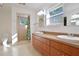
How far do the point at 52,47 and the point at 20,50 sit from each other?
639 mm

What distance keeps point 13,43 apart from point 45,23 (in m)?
0.79

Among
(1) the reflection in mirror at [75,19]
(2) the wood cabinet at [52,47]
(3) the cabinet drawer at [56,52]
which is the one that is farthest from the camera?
(1) the reflection in mirror at [75,19]

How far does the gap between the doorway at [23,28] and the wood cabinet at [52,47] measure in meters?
0.19

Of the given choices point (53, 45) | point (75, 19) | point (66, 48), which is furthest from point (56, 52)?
point (75, 19)

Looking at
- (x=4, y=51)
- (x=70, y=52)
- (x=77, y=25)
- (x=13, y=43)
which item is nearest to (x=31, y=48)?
(x=13, y=43)

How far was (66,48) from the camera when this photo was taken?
5.57 feet

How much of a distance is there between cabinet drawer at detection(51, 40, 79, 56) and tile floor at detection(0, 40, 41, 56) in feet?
1.19

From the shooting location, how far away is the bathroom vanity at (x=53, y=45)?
1571 mm

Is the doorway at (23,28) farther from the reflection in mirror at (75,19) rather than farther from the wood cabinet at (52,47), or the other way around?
the reflection in mirror at (75,19)

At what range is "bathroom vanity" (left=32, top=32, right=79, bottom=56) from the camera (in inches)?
61.9

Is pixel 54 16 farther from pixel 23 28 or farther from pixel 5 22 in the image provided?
pixel 5 22

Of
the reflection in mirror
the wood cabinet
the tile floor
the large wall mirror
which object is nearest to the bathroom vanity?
the wood cabinet

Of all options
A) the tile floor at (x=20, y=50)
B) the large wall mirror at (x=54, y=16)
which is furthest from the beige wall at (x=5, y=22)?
the large wall mirror at (x=54, y=16)

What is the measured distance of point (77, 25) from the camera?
216 cm
